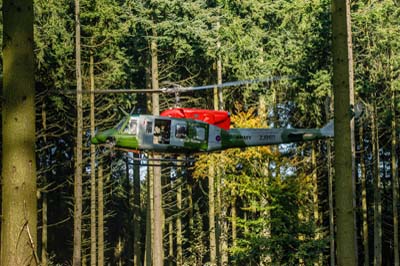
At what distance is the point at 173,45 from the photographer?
19.5 meters

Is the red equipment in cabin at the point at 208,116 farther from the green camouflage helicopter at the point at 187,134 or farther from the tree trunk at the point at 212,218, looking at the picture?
the tree trunk at the point at 212,218

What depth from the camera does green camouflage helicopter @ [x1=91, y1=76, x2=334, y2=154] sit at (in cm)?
997

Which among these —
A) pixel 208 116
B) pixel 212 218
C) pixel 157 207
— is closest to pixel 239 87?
pixel 212 218

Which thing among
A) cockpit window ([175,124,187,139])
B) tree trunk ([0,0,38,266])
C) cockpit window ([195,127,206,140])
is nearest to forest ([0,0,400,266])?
cockpit window ([175,124,187,139])

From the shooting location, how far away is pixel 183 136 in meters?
9.99

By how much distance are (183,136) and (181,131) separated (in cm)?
10

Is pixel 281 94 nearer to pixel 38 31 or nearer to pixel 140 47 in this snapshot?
pixel 140 47

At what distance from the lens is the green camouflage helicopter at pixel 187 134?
997cm

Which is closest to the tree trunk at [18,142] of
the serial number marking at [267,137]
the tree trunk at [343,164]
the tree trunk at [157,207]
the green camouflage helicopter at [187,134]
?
the tree trunk at [343,164]

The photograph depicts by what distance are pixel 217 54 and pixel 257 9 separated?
2687 millimetres

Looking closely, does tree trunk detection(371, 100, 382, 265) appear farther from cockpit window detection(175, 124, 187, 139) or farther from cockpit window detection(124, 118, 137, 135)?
cockpit window detection(124, 118, 137, 135)

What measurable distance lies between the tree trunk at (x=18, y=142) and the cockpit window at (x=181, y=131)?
6.09 meters

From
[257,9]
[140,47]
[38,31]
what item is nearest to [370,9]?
[257,9]

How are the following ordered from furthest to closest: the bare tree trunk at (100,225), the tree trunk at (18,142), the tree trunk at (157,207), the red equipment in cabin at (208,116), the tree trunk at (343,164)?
the bare tree trunk at (100,225) < the tree trunk at (157,207) < the red equipment in cabin at (208,116) < the tree trunk at (343,164) < the tree trunk at (18,142)
